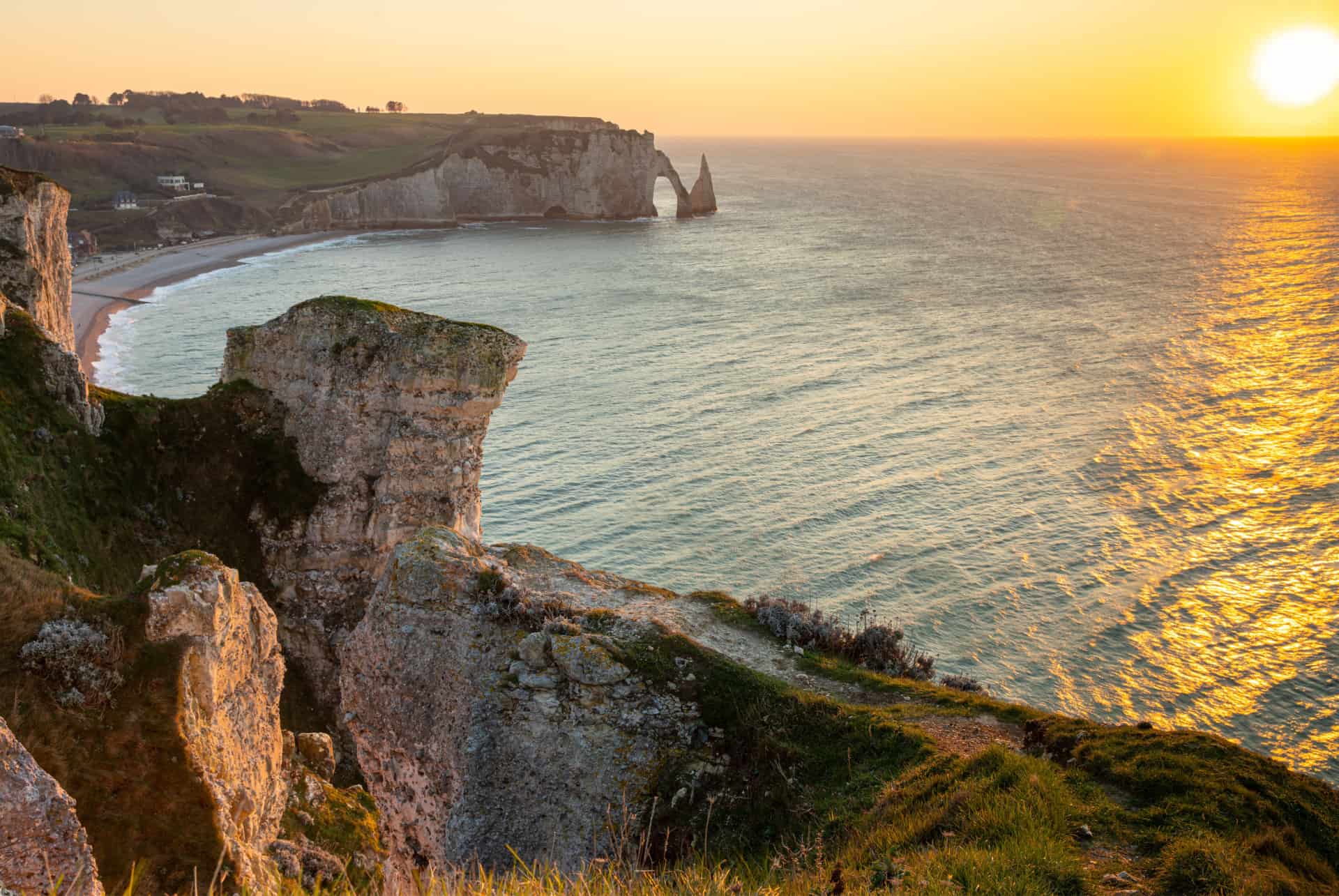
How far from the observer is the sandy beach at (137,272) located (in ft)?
256

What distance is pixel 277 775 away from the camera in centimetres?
1652

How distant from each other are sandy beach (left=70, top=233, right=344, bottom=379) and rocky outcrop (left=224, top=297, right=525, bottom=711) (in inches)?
1808

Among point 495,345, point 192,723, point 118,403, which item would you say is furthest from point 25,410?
point 192,723

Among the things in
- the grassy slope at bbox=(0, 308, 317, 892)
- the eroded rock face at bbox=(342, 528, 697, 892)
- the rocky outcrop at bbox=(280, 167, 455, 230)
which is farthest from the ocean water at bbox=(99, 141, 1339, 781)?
the rocky outcrop at bbox=(280, 167, 455, 230)

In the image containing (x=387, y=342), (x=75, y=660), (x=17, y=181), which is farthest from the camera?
(x=17, y=181)

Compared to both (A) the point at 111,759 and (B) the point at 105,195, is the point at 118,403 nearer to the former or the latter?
(A) the point at 111,759

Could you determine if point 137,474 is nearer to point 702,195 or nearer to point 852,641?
point 852,641

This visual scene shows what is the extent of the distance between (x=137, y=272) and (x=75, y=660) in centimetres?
10926

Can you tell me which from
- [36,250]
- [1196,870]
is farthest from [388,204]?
[1196,870]

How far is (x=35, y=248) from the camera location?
3253 centimetres

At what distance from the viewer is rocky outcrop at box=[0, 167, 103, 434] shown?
103 ft

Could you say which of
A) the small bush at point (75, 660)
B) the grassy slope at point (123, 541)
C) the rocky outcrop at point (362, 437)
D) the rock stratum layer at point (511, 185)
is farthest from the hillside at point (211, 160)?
the small bush at point (75, 660)

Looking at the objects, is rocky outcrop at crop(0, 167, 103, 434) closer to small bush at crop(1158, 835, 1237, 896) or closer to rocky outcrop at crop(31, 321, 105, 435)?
rocky outcrop at crop(31, 321, 105, 435)

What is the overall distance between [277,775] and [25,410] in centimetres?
1442
